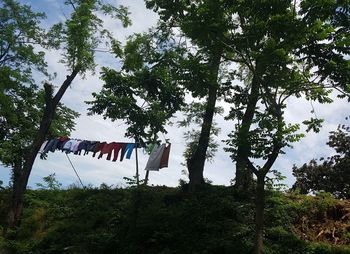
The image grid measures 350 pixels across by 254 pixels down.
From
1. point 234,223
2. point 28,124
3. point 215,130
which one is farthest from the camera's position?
point 28,124

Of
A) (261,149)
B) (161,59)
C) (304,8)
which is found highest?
(161,59)

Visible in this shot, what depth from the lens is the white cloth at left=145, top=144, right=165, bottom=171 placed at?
1995 centimetres

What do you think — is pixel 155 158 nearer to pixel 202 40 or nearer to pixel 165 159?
pixel 165 159

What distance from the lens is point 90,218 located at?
648 inches

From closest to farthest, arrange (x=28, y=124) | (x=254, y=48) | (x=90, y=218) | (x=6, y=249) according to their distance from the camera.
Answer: (x=254, y=48), (x=6, y=249), (x=90, y=218), (x=28, y=124)

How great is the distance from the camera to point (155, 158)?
790 inches

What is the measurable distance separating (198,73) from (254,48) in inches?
87.6

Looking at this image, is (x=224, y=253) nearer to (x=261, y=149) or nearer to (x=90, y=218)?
(x=261, y=149)

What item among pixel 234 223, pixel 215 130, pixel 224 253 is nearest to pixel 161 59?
pixel 215 130

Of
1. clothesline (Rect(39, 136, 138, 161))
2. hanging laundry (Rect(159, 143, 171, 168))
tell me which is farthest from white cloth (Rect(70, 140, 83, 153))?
hanging laundry (Rect(159, 143, 171, 168))

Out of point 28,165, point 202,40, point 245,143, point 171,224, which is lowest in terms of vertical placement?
point 171,224

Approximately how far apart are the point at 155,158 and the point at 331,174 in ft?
29.2

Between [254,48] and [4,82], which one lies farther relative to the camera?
[4,82]

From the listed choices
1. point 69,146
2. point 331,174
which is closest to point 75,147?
point 69,146
